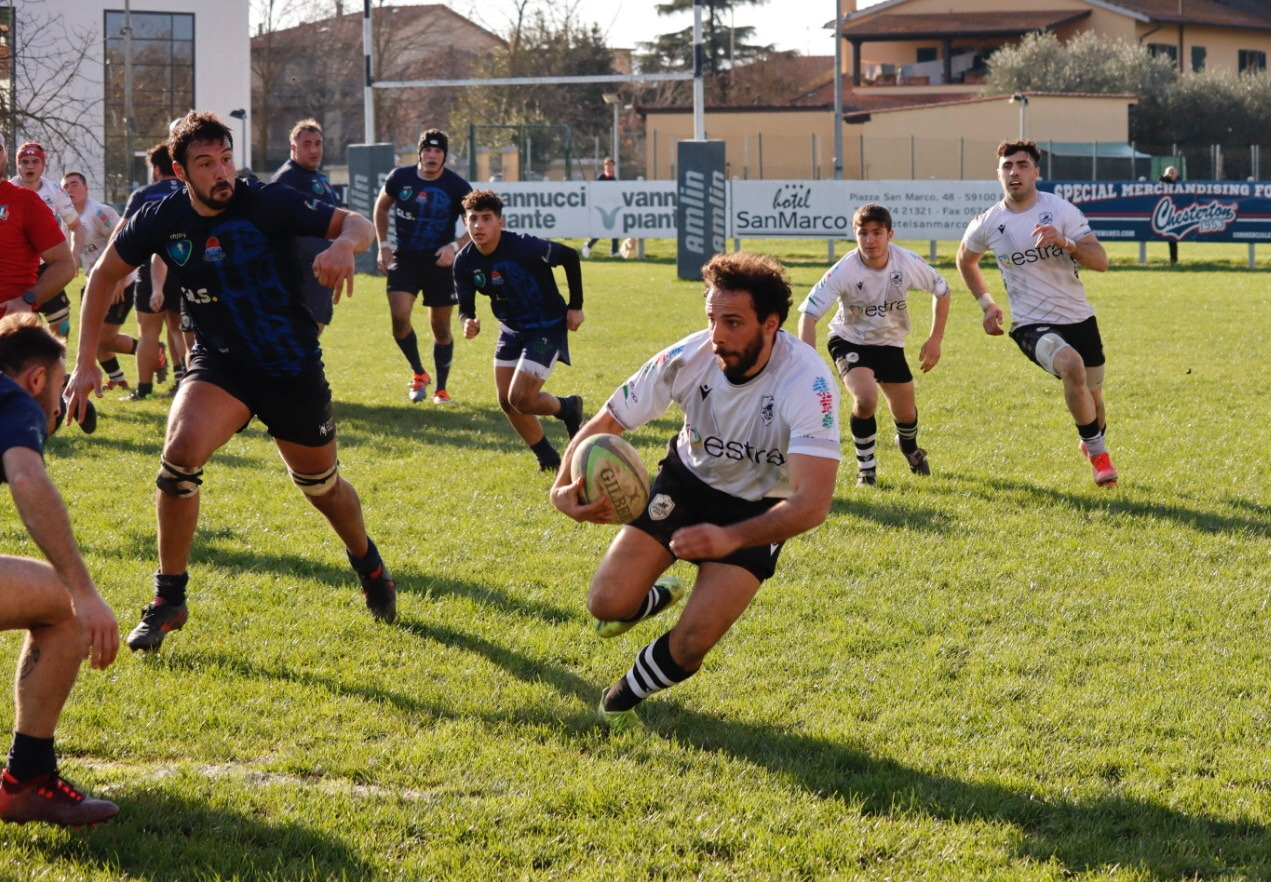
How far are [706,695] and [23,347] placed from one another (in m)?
2.69

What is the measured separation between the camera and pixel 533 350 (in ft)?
31.3

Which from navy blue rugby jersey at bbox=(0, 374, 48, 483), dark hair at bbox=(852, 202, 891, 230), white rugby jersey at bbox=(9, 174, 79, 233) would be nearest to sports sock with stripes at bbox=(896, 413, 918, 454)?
dark hair at bbox=(852, 202, 891, 230)

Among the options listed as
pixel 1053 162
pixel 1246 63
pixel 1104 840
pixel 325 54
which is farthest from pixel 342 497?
pixel 1246 63

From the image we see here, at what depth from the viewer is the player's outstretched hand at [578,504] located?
4.82 m

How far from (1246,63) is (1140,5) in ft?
23.1

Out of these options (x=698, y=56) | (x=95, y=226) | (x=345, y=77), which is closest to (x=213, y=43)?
(x=345, y=77)

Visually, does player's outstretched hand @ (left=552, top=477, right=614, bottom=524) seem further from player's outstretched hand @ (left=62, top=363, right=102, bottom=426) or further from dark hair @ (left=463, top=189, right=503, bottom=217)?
dark hair @ (left=463, top=189, right=503, bottom=217)

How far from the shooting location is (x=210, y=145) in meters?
5.36

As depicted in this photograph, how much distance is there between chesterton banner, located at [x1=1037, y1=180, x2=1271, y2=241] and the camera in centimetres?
2753

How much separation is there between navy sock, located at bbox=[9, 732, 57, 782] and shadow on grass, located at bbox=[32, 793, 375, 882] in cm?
21

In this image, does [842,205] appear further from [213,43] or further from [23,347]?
[213,43]

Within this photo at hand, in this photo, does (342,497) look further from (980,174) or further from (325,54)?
(325,54)

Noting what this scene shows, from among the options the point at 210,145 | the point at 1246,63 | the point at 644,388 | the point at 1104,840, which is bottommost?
the point at 1104,840

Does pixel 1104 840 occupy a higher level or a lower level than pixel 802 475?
lower
